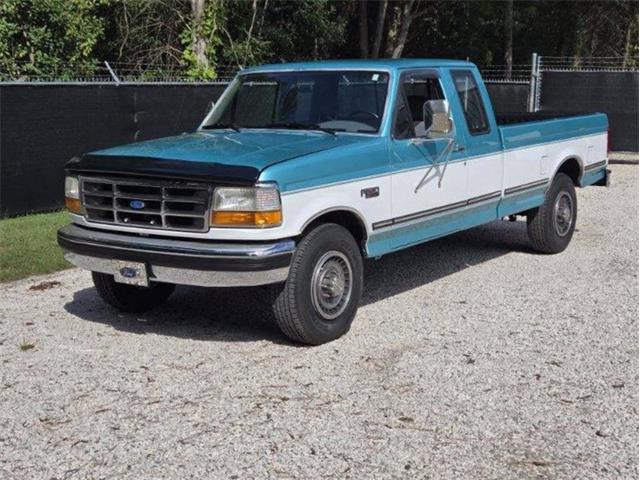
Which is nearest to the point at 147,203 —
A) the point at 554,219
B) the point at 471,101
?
the point at 471,101

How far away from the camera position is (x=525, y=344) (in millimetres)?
6102

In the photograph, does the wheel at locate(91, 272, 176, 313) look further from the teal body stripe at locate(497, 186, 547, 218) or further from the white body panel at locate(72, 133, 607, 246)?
the teal body stripe at locate(497, 186, 547, 218)

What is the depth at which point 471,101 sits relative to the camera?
7.75 metres

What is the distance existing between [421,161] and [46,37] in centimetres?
1301

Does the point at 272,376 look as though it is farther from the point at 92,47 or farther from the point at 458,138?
the point at 92,47

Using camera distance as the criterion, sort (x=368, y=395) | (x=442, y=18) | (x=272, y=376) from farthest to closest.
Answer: (x=442, y=18) → (x=272, y=376) → (x=368, y=395)

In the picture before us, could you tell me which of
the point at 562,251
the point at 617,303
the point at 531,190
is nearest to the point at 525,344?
the point at 617,303

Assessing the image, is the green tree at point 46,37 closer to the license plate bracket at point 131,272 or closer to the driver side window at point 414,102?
the driver side window at point 414,102

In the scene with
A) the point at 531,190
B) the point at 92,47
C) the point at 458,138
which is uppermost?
the point at 92,47

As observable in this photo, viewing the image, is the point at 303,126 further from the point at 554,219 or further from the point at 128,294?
the point at 554,219

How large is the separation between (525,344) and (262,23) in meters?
17.4

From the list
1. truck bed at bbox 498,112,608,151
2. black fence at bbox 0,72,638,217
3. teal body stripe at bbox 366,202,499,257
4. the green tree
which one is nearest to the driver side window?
teal body stripe at bbox 366,202,499,257

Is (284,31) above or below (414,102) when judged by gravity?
above

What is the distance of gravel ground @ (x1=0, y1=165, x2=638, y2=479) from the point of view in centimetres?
429
